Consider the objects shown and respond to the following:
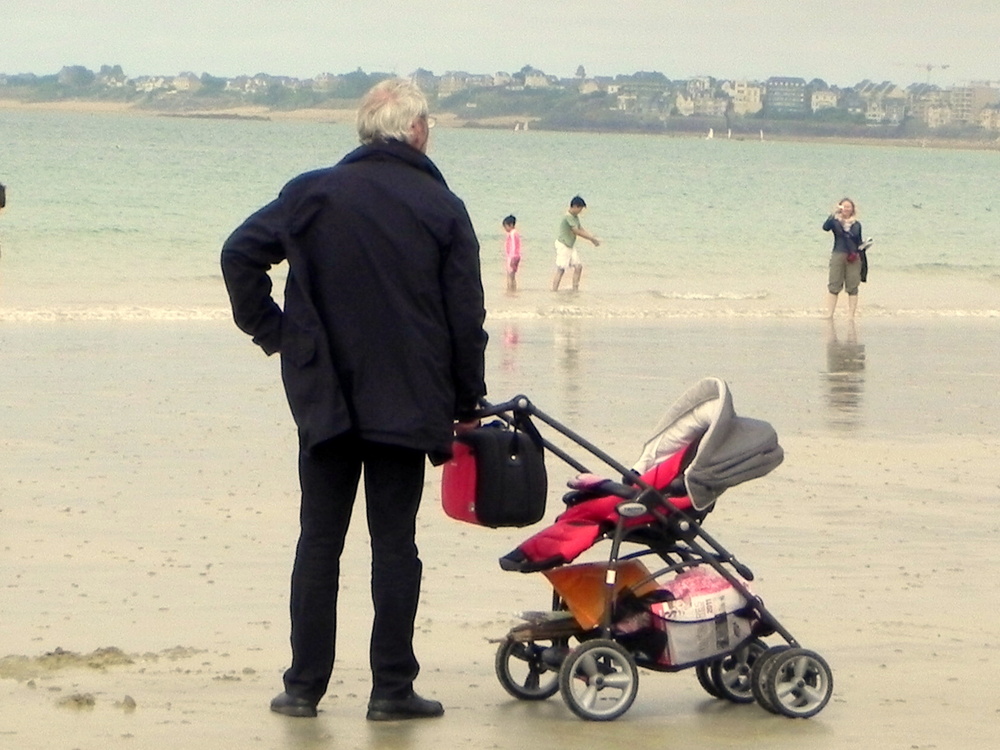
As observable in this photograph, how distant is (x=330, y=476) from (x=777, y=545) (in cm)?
309

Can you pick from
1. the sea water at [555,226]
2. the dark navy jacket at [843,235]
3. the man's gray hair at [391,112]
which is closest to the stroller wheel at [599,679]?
the man's gray hair at [391,112]

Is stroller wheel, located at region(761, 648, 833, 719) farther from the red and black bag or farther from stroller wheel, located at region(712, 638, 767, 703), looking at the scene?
the red and black bag

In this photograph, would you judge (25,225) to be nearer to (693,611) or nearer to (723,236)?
(723,236)

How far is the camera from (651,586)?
5203mm

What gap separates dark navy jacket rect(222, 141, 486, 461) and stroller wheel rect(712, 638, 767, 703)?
114 centimetres

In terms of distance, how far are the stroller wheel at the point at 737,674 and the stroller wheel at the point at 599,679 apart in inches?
13.9

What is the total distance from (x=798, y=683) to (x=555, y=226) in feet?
144

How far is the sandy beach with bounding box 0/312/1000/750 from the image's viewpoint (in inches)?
196

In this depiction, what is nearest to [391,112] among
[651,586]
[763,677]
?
[651,586]

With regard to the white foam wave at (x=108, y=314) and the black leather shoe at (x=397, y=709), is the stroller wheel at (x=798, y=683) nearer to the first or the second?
the black leather shoe at (x=397, y=709)

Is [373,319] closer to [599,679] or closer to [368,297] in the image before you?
[368,297]

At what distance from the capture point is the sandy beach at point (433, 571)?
4.97 metres

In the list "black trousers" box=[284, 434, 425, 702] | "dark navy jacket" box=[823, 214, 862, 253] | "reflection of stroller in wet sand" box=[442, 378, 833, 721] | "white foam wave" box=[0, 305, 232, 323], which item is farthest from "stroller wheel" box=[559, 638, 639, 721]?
"dark navy jacket" box=[823, 214, 862, 253]

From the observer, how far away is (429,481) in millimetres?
8930
